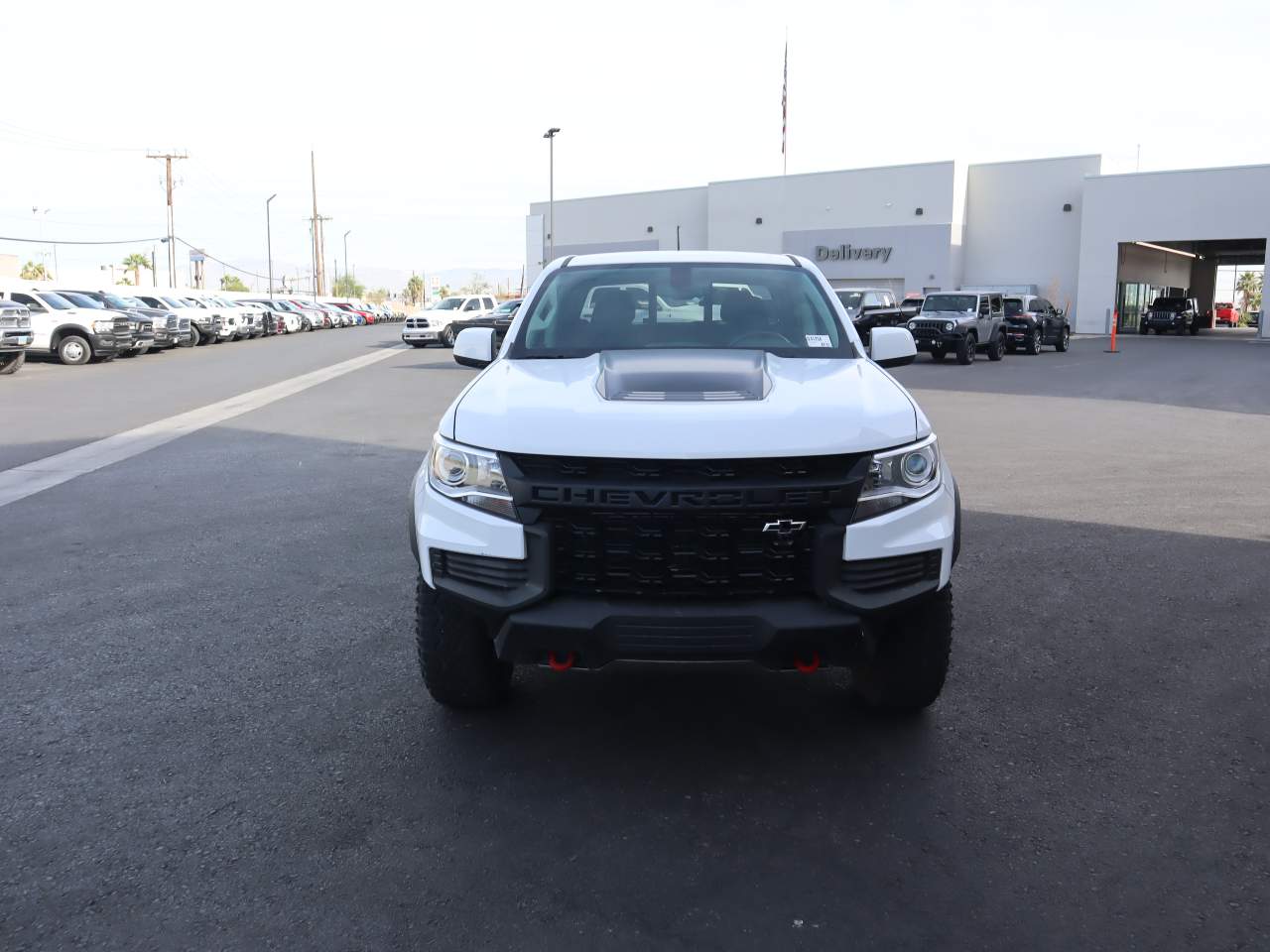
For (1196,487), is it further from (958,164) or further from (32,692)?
(958,164)

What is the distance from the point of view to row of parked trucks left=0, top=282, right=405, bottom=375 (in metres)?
22.8

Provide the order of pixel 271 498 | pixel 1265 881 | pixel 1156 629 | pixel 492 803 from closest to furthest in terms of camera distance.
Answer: pixel 1265 881
pixel 492 803
pixel 1156 629
pixel 271 498

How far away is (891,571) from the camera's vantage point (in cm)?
355

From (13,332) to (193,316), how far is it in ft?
49.5

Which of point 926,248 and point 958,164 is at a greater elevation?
point 958,164

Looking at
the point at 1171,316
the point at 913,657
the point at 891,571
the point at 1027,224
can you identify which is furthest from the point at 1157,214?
the point at 891,571

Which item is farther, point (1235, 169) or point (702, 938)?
point (1235, 169)

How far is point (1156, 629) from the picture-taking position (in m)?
5.33

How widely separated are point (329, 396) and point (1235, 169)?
152ft

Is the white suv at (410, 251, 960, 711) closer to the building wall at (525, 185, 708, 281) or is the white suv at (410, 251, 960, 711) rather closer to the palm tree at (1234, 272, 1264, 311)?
the building wall at (525, 185, 708, 281)

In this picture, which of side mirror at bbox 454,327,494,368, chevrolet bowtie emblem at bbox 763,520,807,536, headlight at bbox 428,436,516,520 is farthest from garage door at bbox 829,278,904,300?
chevrolet bowtie emblem at bbox 763,520,807,536

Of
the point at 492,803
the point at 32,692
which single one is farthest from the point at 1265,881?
the point at 32,692

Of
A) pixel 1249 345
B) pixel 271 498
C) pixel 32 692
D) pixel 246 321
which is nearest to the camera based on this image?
pixel 32 692

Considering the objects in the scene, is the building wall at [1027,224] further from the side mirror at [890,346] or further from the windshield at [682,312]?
the windshield at [682,312]
